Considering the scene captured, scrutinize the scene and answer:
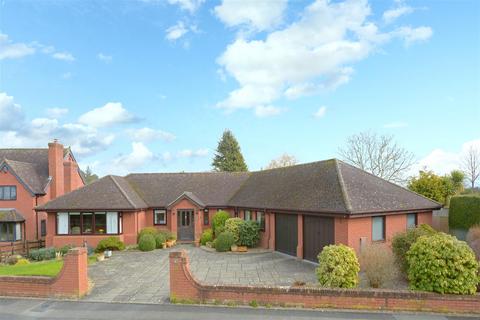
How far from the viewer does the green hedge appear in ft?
66.2

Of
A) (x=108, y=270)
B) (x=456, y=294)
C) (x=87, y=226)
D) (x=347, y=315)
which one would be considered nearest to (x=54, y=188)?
(x=87, y=226)

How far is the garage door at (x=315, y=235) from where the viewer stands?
17.2 m

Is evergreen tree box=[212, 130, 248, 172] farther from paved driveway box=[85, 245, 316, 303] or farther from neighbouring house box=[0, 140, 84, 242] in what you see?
paved driveway box=[85, 245, 316, 303]

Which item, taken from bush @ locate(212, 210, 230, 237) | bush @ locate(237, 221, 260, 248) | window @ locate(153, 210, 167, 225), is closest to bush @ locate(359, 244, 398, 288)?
bush @ locate(237, 221, 260, 248)

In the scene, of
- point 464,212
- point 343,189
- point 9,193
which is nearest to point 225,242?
point 343,189

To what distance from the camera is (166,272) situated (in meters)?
16.7

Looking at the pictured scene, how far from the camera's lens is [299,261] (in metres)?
18.6

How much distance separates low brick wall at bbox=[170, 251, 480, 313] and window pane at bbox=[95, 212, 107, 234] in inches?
616

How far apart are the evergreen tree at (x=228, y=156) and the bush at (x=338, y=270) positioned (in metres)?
46.5


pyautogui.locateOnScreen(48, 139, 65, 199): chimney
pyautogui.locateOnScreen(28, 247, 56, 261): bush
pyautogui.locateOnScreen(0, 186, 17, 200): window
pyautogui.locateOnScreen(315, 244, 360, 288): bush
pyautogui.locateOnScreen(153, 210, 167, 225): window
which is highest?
pyautogui.locateOnScreen(48, 139, 65, 199): chimney

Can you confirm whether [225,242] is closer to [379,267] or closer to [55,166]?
[379,267]

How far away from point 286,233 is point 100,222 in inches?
540

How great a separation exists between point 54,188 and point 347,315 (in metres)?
29.3

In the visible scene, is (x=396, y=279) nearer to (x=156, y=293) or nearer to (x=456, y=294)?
(x=456, y=294)
